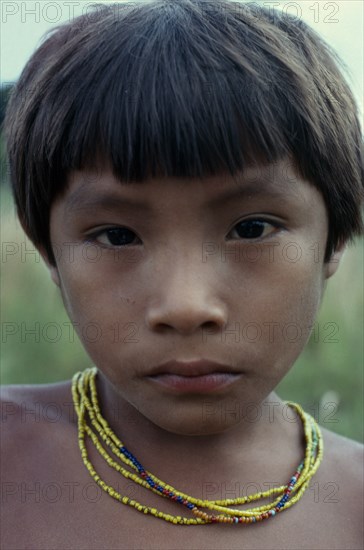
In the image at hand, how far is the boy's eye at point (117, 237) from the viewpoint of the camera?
1025 millimetres

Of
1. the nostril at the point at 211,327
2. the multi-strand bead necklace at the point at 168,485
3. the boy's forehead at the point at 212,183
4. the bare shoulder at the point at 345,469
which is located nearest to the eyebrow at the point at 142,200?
the boy's forehead at the point at 212,183

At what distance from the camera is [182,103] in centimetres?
96

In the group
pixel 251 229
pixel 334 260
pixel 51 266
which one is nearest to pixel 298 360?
pixel 334 260

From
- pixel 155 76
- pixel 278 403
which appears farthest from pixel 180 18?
pixel 278 403

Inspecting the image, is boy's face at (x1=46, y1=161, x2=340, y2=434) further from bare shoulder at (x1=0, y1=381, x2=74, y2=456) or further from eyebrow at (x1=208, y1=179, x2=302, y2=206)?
bare shoulder at (x1=0, y1=381, x2=74, y2=456)

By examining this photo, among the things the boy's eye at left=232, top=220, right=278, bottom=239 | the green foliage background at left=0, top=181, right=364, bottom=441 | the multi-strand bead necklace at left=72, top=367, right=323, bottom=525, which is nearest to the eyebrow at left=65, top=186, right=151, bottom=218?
the boy's eye at left=232, top=220, right=278, bottom=239

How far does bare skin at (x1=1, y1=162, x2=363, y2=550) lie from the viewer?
0.97 meters

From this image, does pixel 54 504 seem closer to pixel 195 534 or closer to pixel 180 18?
pixel 195 534

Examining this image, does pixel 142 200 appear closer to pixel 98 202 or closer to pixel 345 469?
pixel 98 202

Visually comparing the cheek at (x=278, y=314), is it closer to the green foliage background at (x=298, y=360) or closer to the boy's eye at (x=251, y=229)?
the boy's eye at (x=251, y=229)

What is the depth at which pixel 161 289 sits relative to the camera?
97 cm

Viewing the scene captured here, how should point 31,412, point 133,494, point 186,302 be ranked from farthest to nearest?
point 31,412, point 133,494, point 186,302

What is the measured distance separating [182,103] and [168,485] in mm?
563

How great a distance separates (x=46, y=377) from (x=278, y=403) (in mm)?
1307
